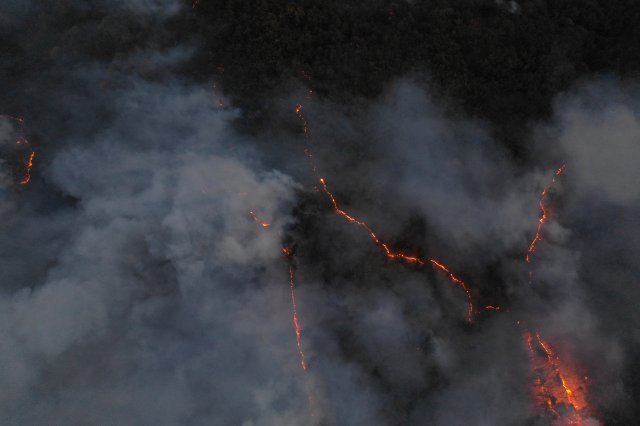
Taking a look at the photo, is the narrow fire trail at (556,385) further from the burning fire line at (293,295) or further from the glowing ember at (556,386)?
the burning fire line at (293,295)

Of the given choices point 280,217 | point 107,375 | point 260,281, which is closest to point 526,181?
point 280,217

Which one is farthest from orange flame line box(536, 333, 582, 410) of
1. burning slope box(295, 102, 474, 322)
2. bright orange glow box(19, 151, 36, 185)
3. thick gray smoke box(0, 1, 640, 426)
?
bright orange glow box(19, 151, 36, 185)

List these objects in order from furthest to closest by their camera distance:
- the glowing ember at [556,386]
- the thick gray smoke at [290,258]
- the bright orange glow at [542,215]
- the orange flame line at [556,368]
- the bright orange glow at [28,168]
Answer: the bright orange glow at [542,215], the bright orange glow at [28,168], the orange flame line at [556,368], the glowing ember at [556,386], the thick gray smoke at [290,258]

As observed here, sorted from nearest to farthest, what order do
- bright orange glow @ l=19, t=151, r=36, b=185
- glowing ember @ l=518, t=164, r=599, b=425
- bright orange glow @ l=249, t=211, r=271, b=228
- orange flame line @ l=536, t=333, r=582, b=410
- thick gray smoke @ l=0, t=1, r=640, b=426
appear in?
thick gray smoke @ l=0, t=1, r=640, b=426, glowing ember @ l=518, t=164, r=599, b=425, orange flame line @ l=536, t=333, r=582, b=410, bright orange glow @ l=249, t=211, r=271, b=228, bright orange glow @ l=19, t=151, r=36, b=185

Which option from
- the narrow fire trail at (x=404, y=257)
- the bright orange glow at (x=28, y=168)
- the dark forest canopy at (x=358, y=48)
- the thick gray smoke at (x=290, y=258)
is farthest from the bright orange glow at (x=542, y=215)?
the bright orange glow at (x=28, y=168)

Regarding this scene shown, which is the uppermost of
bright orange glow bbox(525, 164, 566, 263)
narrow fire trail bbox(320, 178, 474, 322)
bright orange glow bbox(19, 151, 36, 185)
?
bright orange glow bbox(525, 164, 566, 263)

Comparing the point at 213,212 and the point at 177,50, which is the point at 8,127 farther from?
the point at 213,212

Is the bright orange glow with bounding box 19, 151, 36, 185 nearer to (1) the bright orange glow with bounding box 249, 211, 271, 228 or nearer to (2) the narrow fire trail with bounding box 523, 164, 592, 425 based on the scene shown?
(1) the bright orange glow with bounding box 249, 211, 271, 228
